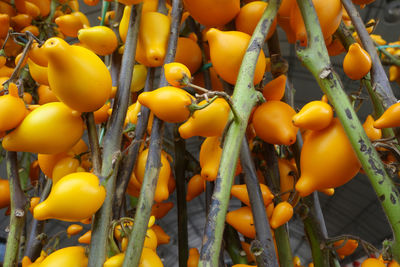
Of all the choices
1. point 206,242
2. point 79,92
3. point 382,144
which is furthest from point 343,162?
point 79,92

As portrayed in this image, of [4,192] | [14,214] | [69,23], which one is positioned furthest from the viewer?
[69,23]

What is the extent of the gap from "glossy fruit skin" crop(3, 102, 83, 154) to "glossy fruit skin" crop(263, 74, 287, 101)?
0.91 feet

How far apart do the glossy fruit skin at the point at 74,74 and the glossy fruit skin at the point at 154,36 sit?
12 centimetres

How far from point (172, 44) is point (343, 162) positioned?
0.28 m

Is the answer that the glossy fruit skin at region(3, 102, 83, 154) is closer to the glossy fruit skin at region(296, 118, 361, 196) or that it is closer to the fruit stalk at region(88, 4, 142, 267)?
the fruit stalk at region(88, 4, 142, 267)

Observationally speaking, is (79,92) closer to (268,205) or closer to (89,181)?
(89,181)

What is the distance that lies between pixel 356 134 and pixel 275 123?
13cm

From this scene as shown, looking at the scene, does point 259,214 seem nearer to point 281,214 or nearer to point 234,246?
point 281,214

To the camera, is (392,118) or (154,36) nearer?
(392,118)

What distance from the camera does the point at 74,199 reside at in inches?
15.2

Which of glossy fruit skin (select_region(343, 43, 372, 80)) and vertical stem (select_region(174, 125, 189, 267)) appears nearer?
glossy fruit skin (select_region(343, 43, 372, 80))

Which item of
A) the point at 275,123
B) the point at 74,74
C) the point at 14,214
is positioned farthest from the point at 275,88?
the point at 14,214

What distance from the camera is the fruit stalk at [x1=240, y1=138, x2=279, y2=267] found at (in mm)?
437

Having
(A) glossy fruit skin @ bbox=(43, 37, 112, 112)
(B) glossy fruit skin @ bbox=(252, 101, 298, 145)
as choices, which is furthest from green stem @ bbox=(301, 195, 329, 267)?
(A) glossy fruit skin @ bbox=(43, 37, 112, 112)
